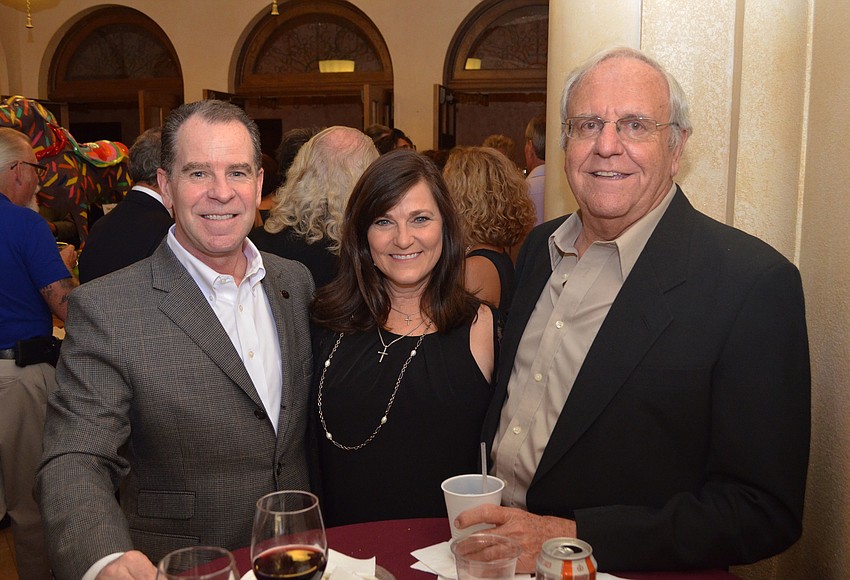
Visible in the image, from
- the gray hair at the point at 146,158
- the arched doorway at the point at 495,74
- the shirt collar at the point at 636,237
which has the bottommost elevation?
the shirt collar at the point at 636,237

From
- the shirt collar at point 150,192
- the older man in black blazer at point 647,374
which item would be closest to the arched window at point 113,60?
the shirt collar at point 150,192

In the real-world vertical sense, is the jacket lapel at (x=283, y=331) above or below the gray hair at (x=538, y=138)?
below

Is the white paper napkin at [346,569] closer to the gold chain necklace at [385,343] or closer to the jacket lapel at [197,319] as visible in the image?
the jacket lapel at [197,319]

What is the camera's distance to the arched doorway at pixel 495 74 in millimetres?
8820

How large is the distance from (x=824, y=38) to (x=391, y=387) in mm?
1372

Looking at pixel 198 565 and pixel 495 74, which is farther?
pixel 495 74

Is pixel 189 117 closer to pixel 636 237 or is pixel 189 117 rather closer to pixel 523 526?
pixel 636 237

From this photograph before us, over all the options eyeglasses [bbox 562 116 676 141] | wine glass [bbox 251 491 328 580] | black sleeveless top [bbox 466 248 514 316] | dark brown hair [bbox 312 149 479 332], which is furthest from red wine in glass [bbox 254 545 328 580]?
black sleeveless top [bbox 466 248 514 316]

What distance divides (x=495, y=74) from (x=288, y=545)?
331 inches

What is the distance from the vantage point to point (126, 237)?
11.8ft

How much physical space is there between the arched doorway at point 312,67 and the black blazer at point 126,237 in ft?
18.8

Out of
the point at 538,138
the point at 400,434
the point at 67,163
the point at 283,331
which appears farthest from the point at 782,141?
the point at 67,163

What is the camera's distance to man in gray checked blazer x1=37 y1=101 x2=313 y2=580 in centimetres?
171

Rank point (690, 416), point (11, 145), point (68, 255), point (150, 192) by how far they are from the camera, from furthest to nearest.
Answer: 1. point (68, 255)
2. point (11, 145)
3. point (150, 192)
4. point (690, 416)
